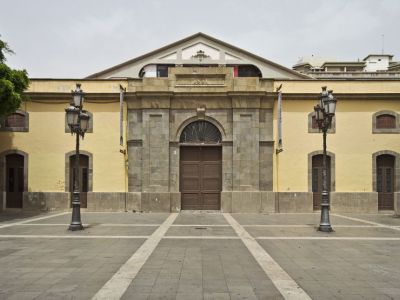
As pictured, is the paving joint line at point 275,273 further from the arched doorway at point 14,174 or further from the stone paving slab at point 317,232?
the arched doorway at point 14,174

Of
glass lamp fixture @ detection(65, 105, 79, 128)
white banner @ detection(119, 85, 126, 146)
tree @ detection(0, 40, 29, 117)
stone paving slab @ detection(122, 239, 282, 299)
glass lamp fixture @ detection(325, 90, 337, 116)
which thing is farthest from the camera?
white banner @ detection(119, 85, 126, 146)

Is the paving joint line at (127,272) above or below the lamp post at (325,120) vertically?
below

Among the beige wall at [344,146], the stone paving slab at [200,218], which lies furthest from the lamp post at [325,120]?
the beige wall at [344,146]

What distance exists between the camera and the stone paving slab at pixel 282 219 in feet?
47.2

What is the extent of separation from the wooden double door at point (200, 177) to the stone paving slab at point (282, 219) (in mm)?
1933

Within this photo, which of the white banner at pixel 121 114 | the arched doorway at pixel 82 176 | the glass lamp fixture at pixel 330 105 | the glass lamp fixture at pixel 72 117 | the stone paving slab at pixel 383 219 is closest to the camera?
the glass lamp fixture at pixel 330 105

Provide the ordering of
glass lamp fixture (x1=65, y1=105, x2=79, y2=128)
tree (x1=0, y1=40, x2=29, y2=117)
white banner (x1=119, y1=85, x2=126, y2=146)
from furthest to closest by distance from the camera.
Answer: white banner (x1=119, y1=85, x2=126, y2=146)
tree (x1=0, y1=40, x2=29, y2=117)
glass lamp fixture (x1=65, y1=105, x2=79, y2=128)

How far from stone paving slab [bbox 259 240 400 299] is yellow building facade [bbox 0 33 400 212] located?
27.1 ft

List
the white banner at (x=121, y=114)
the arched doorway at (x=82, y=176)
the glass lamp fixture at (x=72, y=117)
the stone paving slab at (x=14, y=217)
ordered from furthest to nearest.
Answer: the arched doorway at (x=82, y=176) < the white banner at (x=121, y=114) < the stone paving slab at (x=14, y=217) < the glass lamp fixture at (x=72, y=117)

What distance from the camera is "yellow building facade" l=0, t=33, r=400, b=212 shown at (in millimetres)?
18266

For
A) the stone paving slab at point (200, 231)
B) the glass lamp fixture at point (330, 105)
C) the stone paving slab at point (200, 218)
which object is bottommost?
the stone paving slab at point (200, 231)

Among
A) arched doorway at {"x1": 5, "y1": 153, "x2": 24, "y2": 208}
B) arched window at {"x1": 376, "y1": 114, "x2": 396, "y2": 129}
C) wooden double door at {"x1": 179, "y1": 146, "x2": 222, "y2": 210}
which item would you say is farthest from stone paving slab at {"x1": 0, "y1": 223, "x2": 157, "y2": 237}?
arched window at {"x1": 376, "y1": 114, "x2": 396, "y2": 129}

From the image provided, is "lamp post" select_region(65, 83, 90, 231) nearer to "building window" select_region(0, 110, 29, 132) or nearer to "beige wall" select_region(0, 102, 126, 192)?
"beige wall" select_region(0, 102, 126, 192)

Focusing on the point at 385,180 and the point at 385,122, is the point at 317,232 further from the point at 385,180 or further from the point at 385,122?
the point at 385,122
